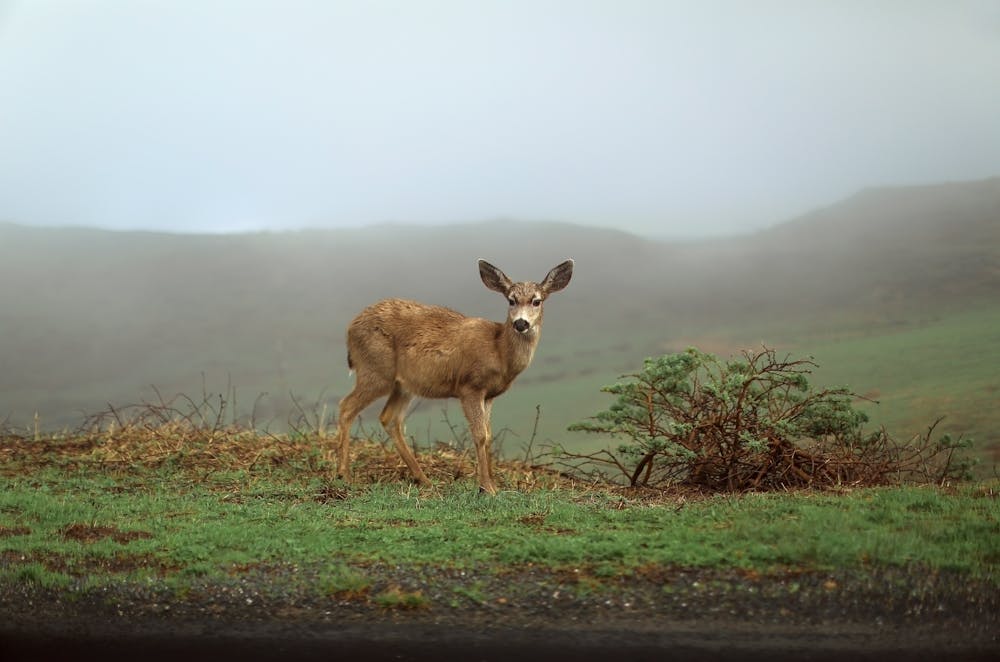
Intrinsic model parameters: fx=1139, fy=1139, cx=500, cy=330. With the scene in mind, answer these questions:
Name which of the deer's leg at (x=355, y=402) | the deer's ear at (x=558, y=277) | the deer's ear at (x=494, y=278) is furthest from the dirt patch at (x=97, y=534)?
the deer's ear at (x=558, y=277)

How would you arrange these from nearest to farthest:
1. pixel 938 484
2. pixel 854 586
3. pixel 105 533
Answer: pixel 854 586
pixel 105 533
pixel 938 484

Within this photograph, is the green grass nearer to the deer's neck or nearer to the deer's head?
the deer's neck

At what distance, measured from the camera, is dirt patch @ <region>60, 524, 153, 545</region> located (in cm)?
941

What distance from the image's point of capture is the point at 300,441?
15.7 meters

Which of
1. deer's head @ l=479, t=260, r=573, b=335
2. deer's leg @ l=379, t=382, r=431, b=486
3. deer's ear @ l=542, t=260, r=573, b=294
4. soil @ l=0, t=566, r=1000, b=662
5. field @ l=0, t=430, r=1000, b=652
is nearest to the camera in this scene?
soil @ l=0, t=566, r=1000, b=662

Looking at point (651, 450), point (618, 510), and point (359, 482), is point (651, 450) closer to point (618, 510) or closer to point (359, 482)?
point (618, 510)

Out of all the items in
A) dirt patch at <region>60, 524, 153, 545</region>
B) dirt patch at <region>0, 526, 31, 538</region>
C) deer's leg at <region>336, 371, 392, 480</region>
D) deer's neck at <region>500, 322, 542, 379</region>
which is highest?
deer's neck at <region>500, 322, 542, 379</region>

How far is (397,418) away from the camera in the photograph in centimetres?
1341

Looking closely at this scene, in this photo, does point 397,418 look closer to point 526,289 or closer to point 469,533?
point 526,289

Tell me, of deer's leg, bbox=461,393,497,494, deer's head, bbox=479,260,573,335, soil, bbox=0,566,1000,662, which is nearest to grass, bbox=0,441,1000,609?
soil, bbox=0,566,1000,662

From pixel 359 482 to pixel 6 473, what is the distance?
4565 millimetres

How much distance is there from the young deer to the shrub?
148 centimetres

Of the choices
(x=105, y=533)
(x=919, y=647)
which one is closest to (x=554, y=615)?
(x=919, y=647)

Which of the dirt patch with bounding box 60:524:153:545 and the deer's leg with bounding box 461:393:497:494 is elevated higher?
the deer's leg with bounding box 461:393:497:494
